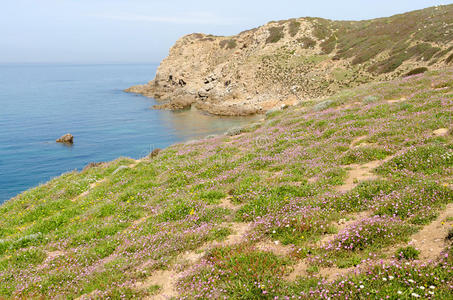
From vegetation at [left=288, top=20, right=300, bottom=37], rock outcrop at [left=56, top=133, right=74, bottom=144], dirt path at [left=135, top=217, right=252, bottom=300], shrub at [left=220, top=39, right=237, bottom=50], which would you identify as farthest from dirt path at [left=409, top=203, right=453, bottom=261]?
shrub at [left=220, top=39, right=237, bottom=50]

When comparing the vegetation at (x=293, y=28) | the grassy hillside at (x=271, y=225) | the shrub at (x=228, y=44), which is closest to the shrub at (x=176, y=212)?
the grassy hillside at (x=271, y=225)

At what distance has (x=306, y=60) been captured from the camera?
83125 mm

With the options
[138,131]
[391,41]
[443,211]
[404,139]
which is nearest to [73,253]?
[443,211]

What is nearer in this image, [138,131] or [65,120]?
[138,131]

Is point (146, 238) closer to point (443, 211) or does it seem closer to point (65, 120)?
point (443, 211)

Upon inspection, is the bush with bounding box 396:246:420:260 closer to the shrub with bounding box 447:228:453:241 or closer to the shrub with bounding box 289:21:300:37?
the shrub with bounding box 447:228:453:241

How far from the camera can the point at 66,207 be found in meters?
16.6

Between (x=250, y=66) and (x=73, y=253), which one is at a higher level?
(x=250, y=66)

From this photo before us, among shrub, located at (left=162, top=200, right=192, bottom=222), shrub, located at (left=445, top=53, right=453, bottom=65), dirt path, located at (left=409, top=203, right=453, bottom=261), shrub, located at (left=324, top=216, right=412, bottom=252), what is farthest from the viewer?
shrub, located at (left=445, top=53, right=453, bottom=65)

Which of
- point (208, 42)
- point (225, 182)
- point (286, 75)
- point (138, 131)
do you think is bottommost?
point (138, 131)

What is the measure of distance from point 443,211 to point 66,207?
55.9ft

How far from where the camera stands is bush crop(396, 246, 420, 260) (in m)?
6.44

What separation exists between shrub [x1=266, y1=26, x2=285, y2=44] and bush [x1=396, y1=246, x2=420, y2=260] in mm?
96525

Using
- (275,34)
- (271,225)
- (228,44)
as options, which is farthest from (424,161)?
(228,44)
